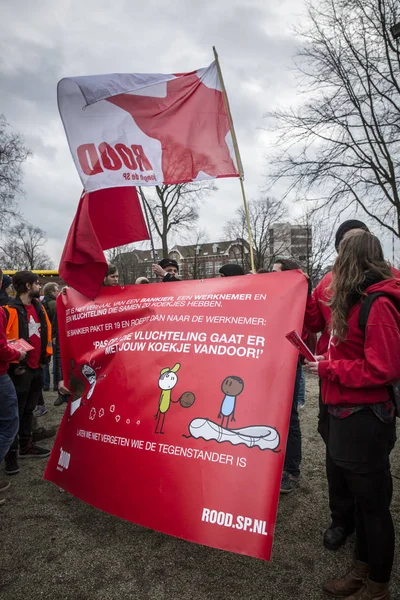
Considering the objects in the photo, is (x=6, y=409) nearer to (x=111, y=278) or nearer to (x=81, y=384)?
(x=81, y=384)

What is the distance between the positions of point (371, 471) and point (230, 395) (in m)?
0.83

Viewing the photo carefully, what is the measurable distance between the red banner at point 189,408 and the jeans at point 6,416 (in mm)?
607

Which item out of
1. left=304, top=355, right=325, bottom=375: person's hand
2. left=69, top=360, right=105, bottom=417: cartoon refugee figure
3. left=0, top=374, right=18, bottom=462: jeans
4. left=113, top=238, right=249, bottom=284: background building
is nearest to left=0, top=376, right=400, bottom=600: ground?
left=0, top=374, right=18, bottom=462: jeans

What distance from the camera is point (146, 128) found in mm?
3422

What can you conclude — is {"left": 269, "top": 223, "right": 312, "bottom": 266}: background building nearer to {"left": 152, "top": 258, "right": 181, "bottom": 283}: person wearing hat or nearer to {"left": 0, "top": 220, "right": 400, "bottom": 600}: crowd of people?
{"left": 152, "top": 258, "right": 181, "bottom": 283}: person wearing hat

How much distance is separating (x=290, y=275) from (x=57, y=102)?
2.52 metres

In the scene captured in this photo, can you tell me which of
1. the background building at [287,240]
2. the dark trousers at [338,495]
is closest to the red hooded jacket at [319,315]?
the dark trousers at [338,495]

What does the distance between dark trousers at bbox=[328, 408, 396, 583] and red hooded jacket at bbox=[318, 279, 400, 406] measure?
0.11 m

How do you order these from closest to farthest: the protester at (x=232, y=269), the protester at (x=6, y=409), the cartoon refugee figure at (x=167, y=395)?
the cartoon refugee figure at (x=167, y=395) → the protester at (x=6, y=409) → the protester at (x=232, y=269)

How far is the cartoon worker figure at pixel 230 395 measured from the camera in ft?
7.11

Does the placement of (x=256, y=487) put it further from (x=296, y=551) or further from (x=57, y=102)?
(x=57, y=102)

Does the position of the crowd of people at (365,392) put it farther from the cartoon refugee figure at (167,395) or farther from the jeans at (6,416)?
the jeans at (6,416)

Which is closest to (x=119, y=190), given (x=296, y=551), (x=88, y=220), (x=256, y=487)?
(x=88, y=220)

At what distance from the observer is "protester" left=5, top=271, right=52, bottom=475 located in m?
4.12
